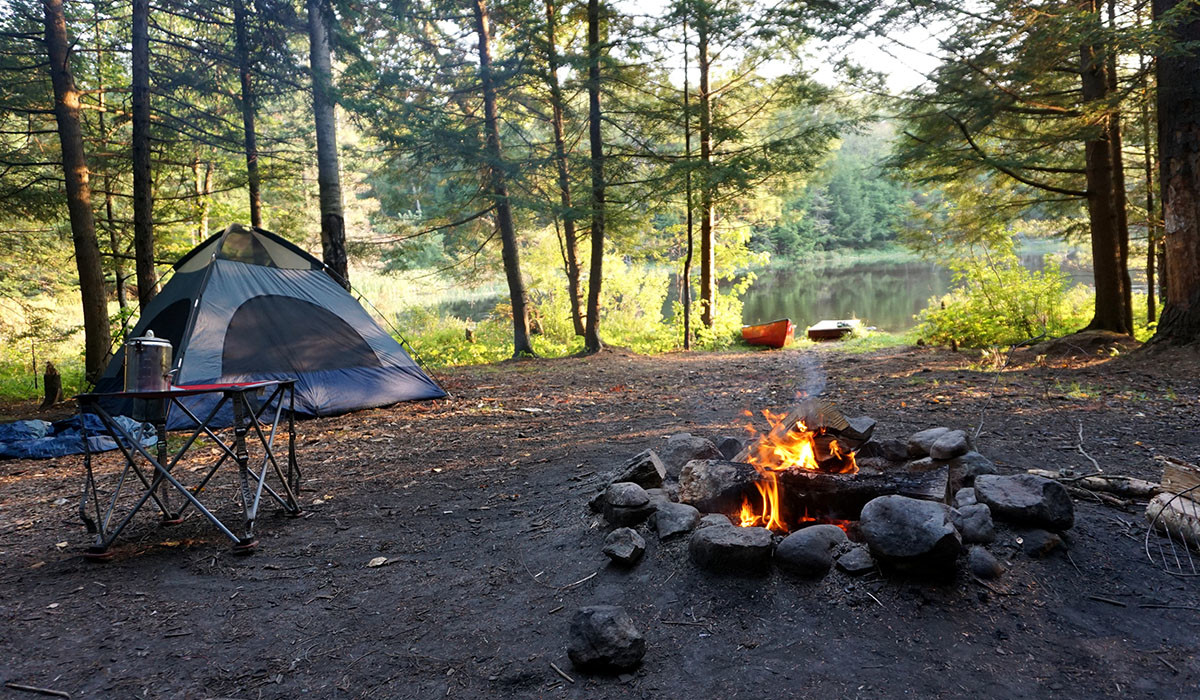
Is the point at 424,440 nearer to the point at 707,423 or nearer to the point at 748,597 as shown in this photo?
the point at 707,423

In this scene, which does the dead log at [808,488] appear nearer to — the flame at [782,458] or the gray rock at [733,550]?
the flame at [782,458]

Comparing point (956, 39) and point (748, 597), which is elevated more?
point (956, 39)

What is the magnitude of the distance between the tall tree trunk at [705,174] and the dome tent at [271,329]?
6.92 meters

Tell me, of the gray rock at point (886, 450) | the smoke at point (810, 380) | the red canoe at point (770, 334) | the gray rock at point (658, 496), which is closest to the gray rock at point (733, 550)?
the gray rock at point (658, 496)

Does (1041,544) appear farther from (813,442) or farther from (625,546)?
(625,546)

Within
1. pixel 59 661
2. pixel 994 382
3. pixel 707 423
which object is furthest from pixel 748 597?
pixel 994 382

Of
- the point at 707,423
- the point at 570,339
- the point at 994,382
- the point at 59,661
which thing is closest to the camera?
the point at 59,661

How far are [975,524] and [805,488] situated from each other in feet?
2.34

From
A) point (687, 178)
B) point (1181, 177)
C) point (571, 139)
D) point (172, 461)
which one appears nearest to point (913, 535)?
point (172, 461)

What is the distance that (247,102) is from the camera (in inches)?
415

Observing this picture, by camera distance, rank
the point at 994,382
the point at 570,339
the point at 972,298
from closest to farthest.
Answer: the point at 994,382 → the point at 972,298 → the point at 570,339

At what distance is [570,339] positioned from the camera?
16.9 meters

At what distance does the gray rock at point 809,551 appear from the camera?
2457 mm

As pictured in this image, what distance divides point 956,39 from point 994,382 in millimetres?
4647
